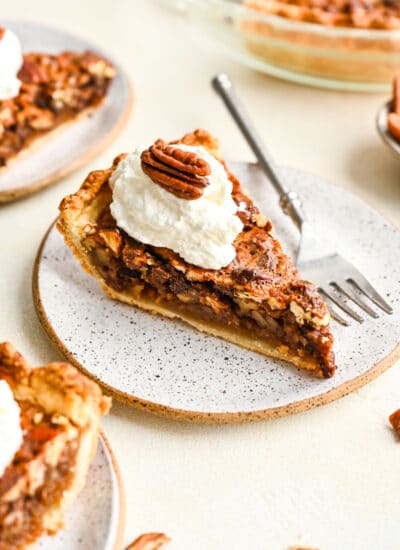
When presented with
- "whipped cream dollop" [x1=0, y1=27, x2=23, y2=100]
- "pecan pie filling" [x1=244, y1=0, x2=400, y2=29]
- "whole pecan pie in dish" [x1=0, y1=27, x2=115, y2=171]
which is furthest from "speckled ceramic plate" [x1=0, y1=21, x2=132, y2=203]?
"pecan pie filling" [x1=244, y1=0, x2=400, y2=29]

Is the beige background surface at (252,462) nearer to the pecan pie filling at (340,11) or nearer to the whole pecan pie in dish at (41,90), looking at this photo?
the whole pecan pie in dish at (41,90)

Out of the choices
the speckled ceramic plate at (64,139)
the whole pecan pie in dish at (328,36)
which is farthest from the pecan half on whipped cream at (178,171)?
the whole pecan pie in dish at (328,36)

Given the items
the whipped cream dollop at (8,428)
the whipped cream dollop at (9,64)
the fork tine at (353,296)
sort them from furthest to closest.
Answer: the whipped cream dollop at (9,64)
the fork tine at (353,296)
the whipped cream dollop at (8,428)

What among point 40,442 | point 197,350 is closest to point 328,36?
point 197,350

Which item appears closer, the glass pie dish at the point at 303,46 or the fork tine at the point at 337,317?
the fork tine at the point at 337,317

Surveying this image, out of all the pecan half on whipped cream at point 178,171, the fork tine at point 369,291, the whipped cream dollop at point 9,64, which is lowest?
the whipped cream dollop at point 9,64

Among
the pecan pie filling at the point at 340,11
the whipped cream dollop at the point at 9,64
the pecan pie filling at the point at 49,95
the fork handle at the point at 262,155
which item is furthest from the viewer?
the pecan pie filling at the point at 340,11

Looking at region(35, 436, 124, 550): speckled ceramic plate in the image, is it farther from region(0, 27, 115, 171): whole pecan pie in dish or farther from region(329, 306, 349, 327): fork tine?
region(0, 27, 115, 171): whole pecan pie in dish

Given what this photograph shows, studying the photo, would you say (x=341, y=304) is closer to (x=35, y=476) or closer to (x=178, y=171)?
(x=178, y=171)
